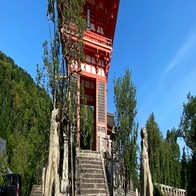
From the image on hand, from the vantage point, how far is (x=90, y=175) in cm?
976

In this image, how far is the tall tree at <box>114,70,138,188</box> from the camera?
43.8 feet

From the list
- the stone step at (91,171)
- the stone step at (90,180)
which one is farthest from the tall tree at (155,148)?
the stone step at (90,180)

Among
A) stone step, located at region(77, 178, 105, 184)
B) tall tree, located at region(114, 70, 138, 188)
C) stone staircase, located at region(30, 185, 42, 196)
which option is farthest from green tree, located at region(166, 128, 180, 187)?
stone step, located at region(77, 178, 105, 184)

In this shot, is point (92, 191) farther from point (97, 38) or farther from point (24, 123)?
point (24, 123)

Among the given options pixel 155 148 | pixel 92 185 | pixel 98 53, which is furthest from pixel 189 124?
pixel 92 185

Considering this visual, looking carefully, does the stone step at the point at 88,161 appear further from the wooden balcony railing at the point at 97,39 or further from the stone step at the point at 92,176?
the wooden balcony railing at the point at 97,39

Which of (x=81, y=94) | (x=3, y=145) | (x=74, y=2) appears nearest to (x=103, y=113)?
(x=81, y=94)

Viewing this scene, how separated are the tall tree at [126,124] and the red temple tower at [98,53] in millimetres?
765

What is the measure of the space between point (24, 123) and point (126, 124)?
29.3 m

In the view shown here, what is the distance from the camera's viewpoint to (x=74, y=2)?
9719 mm

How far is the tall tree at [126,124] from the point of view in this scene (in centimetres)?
1334

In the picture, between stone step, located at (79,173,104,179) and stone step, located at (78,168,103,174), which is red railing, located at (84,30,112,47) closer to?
stone step, located at (78,168,103,174)

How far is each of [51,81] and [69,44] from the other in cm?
140

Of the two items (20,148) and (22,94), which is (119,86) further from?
(22,94)
